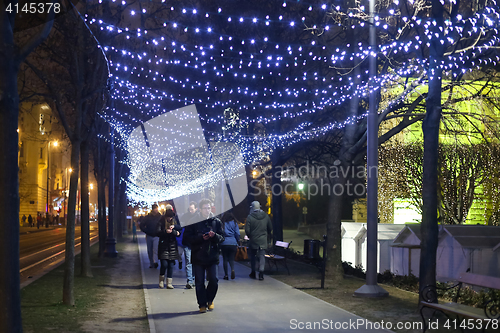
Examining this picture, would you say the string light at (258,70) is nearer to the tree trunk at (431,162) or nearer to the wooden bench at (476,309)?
the tree trunk at (431,162)

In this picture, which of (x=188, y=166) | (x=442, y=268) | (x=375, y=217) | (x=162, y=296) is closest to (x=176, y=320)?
(x=162, y=296)

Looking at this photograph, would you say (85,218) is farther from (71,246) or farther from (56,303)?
(56,303)

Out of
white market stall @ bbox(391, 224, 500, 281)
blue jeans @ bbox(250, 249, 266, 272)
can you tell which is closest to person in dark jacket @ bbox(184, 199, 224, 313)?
blue jeans @ bbox(250, 249, 266, 272)

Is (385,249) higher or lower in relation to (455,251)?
lower

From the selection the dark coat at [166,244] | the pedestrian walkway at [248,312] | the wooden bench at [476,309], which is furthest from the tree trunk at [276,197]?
the wooden bench at [476,309]

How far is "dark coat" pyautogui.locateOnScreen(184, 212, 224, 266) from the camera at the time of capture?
9.33 m

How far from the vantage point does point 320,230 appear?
39.2 meters

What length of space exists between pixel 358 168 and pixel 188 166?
60.3ft

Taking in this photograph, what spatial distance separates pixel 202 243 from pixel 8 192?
4123mm

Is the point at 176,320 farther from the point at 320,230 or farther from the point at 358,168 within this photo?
the point at 320,230

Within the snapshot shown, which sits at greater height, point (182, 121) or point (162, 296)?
point (182, 121)

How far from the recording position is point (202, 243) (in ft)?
30.8

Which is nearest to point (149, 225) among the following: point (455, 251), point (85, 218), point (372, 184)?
point (85, 218)

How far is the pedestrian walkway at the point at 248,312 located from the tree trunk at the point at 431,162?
1.86 meters
